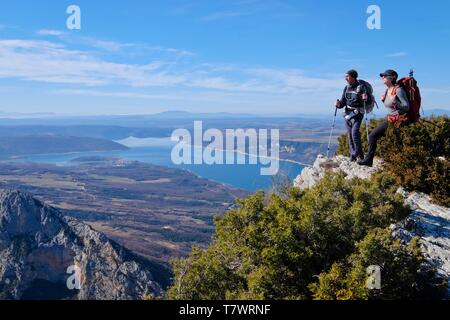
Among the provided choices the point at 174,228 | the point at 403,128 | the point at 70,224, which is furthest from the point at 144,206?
the point at 403,128

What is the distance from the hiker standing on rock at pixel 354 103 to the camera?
11977mm

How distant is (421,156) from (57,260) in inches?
3325

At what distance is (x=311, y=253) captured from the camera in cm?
761

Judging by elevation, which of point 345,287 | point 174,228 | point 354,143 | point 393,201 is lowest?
point 174,228

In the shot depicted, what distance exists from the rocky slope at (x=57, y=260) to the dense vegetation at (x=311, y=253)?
53115mm

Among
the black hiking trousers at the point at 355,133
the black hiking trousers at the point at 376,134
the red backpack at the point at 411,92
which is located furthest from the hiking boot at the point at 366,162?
the red backpack at the point at 411,92

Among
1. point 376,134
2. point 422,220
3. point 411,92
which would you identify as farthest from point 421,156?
point 422,220

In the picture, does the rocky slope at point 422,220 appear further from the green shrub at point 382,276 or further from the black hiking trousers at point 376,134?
the green shrub at point 382,276

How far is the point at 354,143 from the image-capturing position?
509 inches

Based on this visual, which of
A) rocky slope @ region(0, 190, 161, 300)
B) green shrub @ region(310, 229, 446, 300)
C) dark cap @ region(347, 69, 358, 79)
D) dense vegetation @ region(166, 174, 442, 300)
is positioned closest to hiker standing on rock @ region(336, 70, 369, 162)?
dark cap @ region(347, 69, 358, 79)

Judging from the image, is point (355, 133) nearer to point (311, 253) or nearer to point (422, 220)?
point (422, 220)

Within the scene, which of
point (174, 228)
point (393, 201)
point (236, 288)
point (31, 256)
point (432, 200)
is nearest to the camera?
point (236, 288)
